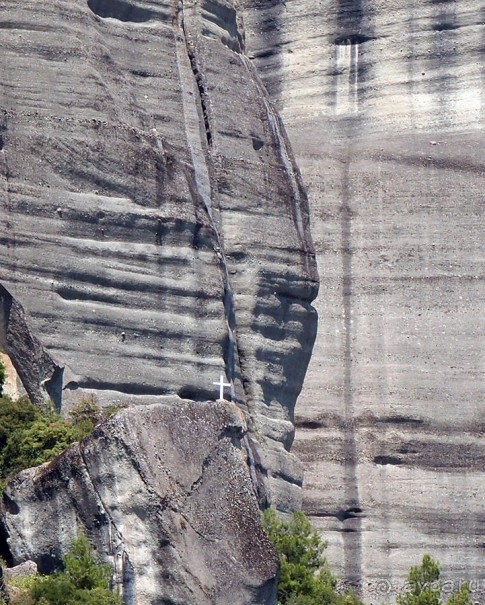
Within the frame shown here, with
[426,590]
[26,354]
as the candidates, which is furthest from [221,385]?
[426,590]

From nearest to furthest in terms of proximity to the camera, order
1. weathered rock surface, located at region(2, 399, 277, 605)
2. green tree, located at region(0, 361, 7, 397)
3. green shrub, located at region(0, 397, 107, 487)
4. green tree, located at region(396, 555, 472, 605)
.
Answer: weathered rock surface, located at region(2, 399, 277, 605) → green shrub, located at region(0, 397, 107, 487) → green tree, located at region(396, 555, 472, 605) → green tree, located at region(0, 361, 7, 397)

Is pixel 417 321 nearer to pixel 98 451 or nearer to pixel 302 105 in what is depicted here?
pixel 302 105

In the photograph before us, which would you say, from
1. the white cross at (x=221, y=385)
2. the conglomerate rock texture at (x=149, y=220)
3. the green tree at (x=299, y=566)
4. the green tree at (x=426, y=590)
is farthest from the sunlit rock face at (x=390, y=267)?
the green tree at (x=299, y=566)

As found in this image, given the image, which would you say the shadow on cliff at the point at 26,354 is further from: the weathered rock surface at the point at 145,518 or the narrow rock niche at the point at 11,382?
the weathered rock surface at the point at 145,518

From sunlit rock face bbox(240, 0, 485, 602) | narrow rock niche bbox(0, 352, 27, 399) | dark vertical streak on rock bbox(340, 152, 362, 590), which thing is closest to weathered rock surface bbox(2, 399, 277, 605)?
narrow rock niche bbox(0, 352, 27, 399)

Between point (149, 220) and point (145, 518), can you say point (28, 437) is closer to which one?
point (145, 518)

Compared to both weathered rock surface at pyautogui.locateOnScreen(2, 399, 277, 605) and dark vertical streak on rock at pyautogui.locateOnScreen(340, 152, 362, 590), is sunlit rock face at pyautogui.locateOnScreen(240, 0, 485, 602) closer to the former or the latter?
dark vertical streak on rock at pyautogui.locateOnScreen(340, 152, 362, 590)
